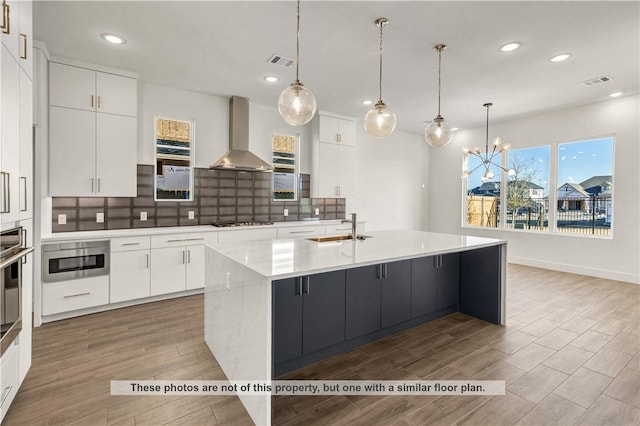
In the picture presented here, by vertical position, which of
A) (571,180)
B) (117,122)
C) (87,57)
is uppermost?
(87,57)

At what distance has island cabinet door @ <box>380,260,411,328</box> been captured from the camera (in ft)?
9.25

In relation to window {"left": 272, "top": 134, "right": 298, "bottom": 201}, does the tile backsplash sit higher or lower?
lower

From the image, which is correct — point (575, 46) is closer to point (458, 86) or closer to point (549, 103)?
point (458, 86)

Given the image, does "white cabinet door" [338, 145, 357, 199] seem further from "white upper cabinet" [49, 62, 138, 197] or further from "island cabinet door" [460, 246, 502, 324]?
"white upper cabinet" [49, 62, 138, 197]

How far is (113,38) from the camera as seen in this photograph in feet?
9.82

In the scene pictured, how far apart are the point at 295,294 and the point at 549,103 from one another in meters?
5.30

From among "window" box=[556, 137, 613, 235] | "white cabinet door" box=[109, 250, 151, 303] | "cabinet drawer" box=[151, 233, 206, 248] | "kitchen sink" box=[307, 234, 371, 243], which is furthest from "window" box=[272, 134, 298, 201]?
"window" box=[556, 137, 613, 235]

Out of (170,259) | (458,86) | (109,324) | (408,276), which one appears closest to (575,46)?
(458,86)

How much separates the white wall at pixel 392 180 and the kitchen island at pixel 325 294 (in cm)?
308

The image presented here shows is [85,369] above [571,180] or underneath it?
underneath

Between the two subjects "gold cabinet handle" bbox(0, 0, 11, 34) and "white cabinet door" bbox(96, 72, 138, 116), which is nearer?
"gold cabinet handle" bbox(0, 0, 11, 34)

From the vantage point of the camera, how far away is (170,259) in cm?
384

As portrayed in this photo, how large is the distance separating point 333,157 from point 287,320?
3.83 m

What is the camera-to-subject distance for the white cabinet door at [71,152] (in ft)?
11.0
